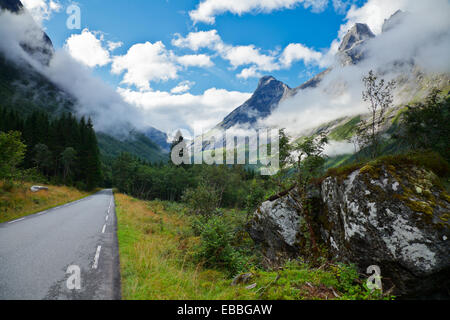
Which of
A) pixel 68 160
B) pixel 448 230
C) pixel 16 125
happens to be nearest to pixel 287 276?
pixel 448 230

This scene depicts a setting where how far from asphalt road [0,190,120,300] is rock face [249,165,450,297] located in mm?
7924

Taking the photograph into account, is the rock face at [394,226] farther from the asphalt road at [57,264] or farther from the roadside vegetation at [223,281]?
the asphalt road at [57,264]

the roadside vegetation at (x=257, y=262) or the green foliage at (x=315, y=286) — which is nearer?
the green foliage at (x=315, y=286)

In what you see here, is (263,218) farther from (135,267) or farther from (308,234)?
(135,267)

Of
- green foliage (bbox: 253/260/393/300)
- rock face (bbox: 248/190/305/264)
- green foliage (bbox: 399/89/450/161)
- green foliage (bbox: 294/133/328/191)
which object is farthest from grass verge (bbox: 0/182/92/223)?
green foliage (bbox: 399/89/450/161)

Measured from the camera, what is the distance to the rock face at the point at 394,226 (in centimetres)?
597

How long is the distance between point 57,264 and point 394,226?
11.2 m

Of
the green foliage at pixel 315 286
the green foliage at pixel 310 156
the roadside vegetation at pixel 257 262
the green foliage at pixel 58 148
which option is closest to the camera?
the green foliage at pixel 315 286

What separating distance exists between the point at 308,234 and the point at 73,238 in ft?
38.8

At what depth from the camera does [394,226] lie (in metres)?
6.55

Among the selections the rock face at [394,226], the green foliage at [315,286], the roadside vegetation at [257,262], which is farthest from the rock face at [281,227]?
the green foliage at [315,286]

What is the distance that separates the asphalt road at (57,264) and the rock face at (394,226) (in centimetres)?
792

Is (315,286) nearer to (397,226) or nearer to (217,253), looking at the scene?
(397,226)

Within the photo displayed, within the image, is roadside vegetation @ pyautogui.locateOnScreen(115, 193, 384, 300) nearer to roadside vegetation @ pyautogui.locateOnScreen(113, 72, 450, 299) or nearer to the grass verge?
roadside vegetation @ pyautogui.locateOnScreen(113, 72, 450, 299)
